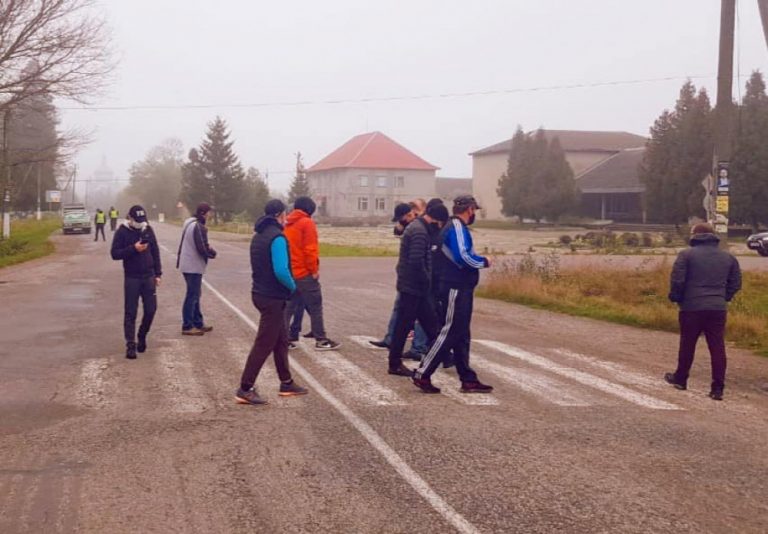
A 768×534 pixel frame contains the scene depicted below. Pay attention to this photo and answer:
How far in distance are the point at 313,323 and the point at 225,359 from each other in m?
1.26

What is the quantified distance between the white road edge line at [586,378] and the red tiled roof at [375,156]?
9448 centimetres

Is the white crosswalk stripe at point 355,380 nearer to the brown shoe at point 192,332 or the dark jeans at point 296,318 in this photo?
the dark jeans at point 296,318

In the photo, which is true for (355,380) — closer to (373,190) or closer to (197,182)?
A: (197,182)

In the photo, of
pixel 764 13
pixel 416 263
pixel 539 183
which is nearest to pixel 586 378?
pixel 416 263

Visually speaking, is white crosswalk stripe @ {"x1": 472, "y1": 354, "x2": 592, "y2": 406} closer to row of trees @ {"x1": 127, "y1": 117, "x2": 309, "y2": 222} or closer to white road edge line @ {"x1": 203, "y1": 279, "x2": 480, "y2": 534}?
white road edge line @ {"x1": 203, "y1": 279, "x2": 480, "y2": 534}

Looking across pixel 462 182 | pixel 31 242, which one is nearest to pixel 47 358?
pixel 31 242

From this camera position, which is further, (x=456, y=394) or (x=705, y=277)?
(x=705, y=277)

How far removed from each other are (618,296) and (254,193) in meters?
64.5

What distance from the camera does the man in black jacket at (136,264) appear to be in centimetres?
1016

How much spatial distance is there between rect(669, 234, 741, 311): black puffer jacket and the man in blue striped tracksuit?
7.35 feet

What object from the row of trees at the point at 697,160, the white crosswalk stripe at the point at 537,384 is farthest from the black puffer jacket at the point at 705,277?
the row of trees at the point at 697,160

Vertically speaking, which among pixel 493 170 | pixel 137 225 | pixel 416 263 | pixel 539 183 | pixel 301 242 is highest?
pixel 493 170

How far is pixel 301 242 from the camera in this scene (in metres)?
10.4

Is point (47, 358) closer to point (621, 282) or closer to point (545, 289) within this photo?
point (545, 289)
